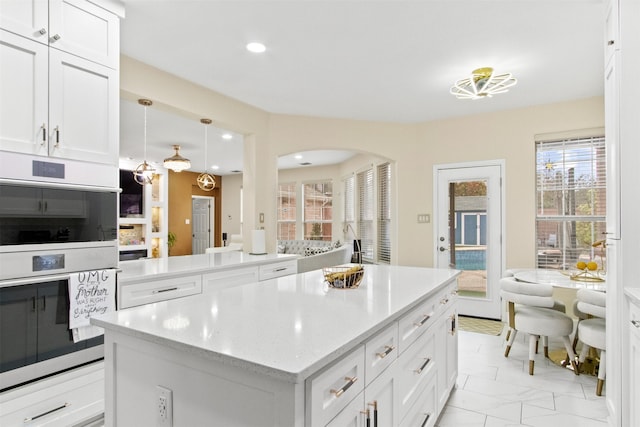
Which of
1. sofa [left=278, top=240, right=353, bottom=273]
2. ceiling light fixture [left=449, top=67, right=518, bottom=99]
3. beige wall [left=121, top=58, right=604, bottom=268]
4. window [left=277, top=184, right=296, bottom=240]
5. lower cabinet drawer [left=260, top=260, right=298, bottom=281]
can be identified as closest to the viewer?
ceiling light fixture [left=449, top=67, right=518, bottom=99]

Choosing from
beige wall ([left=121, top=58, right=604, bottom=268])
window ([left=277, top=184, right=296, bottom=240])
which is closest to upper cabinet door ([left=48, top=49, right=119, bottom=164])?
beige wall ([left=121, top=58, right=604, bottom=268])

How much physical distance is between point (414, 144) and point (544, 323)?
3158 mm

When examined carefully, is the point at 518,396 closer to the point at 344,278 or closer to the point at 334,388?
the point at 344,278

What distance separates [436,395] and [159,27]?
315 cm

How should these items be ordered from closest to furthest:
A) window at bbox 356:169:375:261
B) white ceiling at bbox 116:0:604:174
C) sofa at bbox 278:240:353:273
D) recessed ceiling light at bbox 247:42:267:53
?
white ceiling at bbox 116:0:604:174 < recessed ceiling light at bbox 247:42:267:53 < sofa at bbox 278:240:353:273 < window at bbox 356:169:375:261

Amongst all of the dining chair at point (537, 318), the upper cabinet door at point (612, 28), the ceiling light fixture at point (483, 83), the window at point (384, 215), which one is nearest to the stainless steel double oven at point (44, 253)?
the upper cabinet door at point (612, 28)

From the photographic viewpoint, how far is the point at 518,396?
8.75ft

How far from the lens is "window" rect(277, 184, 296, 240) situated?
991 cm

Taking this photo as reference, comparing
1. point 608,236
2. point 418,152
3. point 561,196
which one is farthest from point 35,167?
point 561,196

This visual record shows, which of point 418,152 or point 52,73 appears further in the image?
point 418,152

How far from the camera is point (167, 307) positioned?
156cm

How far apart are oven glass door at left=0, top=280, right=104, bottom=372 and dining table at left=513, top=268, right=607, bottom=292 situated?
358 cm

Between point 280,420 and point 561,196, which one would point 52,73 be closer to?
point 280,420

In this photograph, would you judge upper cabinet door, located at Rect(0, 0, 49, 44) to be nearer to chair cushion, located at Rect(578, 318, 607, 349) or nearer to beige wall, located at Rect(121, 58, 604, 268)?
beige wall, located at Rect(121, 58, 604, 268)
